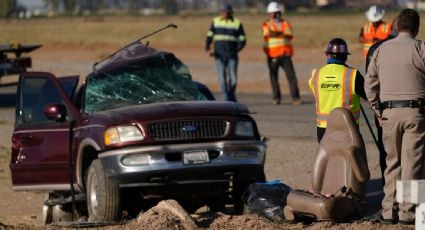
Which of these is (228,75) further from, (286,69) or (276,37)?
(276,37)

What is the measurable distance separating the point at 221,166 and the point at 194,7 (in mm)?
164813

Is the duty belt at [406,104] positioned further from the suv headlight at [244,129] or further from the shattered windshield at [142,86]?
the shattered windshield at [142,86]

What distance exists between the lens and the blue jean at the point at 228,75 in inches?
882

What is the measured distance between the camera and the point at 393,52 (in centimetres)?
969

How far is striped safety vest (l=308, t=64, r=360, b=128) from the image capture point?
420 inches

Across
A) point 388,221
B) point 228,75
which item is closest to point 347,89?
point 388,221

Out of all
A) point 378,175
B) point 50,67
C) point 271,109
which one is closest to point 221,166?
point 378,175

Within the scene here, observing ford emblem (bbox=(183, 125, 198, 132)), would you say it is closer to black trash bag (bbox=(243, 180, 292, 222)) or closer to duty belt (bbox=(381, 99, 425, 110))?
black trash bag (bbox=(243, 180, 292, 222))

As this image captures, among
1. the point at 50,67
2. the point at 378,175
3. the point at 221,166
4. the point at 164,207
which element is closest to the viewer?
the point at 164,207

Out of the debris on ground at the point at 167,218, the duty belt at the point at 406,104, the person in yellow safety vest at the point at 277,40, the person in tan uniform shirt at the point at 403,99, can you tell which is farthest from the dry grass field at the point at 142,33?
the duty belt at the point at 406,104

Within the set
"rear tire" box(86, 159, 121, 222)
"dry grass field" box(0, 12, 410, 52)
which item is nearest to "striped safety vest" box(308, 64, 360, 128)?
"rear tire" box(86, 159, 121, 222)

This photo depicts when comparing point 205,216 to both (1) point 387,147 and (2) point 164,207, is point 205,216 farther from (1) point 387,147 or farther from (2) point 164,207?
(1) point 387,147

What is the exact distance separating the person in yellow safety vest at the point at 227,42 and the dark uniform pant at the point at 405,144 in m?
12.5

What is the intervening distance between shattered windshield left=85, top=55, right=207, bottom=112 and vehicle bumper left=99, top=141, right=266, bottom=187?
48.5 inches
